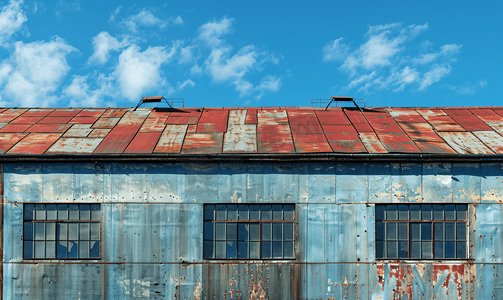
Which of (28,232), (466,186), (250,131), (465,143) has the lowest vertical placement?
(28,232)

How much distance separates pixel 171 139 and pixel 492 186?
10607mm

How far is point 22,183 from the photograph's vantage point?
29.6ft

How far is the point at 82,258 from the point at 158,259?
2429 mm

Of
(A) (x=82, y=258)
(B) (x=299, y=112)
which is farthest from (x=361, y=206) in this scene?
(A) (x=82, y=258)

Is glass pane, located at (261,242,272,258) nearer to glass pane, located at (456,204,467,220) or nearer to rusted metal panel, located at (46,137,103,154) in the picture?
glass pane, located at (456,204,467,220)

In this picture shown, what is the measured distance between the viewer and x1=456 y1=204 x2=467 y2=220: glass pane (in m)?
9.04

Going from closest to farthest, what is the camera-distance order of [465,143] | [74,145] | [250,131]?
[74,145]
[465,143]
[250,131]

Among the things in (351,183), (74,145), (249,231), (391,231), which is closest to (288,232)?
(249,231)

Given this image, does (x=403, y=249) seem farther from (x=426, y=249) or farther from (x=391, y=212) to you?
(x=391, y=212)

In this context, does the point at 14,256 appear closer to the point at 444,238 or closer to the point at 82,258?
the point at 82,258

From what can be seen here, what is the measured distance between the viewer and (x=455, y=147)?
945cm

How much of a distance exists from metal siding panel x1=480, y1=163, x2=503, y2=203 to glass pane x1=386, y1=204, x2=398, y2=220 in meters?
2.69

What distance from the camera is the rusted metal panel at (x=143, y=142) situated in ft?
30.4

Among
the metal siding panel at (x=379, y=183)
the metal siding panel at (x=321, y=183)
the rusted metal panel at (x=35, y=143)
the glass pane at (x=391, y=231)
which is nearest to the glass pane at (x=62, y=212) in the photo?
the rusted metal panel at (x=35, y=143)
